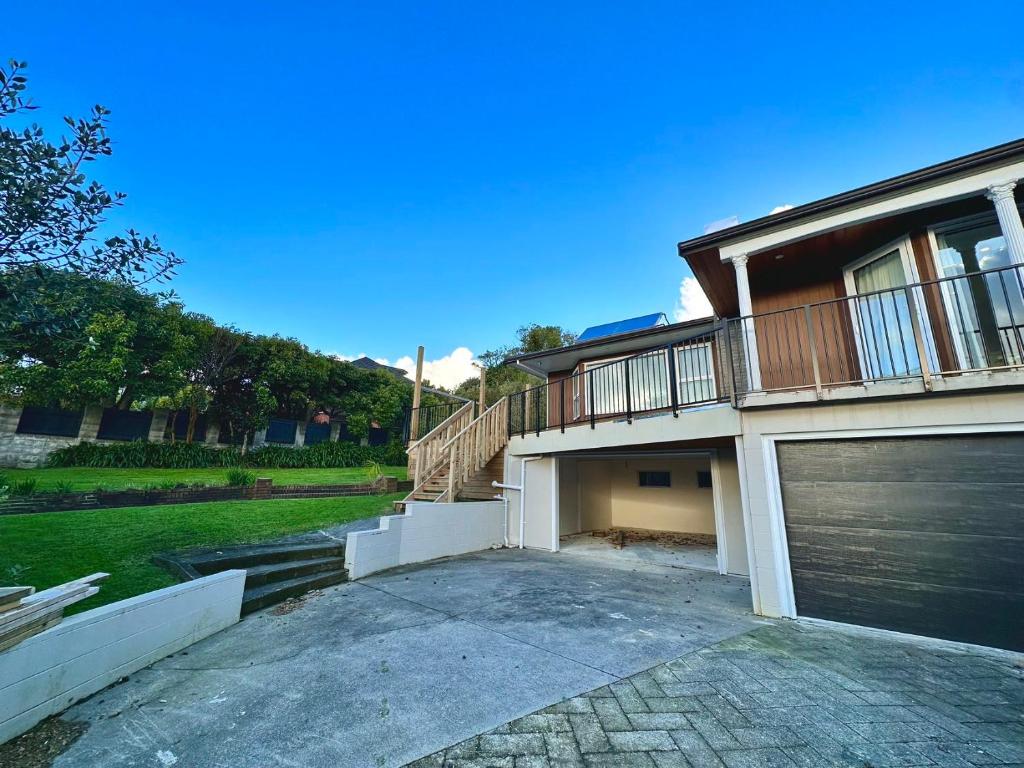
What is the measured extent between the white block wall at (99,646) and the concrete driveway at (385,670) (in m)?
0.15

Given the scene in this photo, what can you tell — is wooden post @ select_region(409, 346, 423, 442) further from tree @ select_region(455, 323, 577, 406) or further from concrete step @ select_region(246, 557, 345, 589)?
tree @ select_region(455, 323, 577, 406)

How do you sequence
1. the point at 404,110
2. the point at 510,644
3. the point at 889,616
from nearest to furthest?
the point at 510,644 → the point at 889,616 → the point at 404,110

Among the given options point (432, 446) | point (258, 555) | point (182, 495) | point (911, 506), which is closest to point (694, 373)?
point (911, 506)

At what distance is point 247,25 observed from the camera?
746 centimetres

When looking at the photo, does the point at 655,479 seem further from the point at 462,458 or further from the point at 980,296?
the point at 980,296

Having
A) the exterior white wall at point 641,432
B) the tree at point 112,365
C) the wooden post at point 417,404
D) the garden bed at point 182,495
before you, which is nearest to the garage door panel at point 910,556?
the exterior white wall at point 641,432

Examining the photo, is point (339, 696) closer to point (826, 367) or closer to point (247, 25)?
point (826, 367)

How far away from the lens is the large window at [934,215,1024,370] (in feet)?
14.9

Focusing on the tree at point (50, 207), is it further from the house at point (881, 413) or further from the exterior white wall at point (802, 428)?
the exterior white wall at point (802, 428)

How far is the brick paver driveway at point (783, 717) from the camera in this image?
2.10 meters

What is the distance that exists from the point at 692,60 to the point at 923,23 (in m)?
4.36

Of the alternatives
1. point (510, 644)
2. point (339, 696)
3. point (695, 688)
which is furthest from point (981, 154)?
point (339, 696)

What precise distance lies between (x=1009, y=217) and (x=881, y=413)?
Answer: 268cm

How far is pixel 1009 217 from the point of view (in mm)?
4273
